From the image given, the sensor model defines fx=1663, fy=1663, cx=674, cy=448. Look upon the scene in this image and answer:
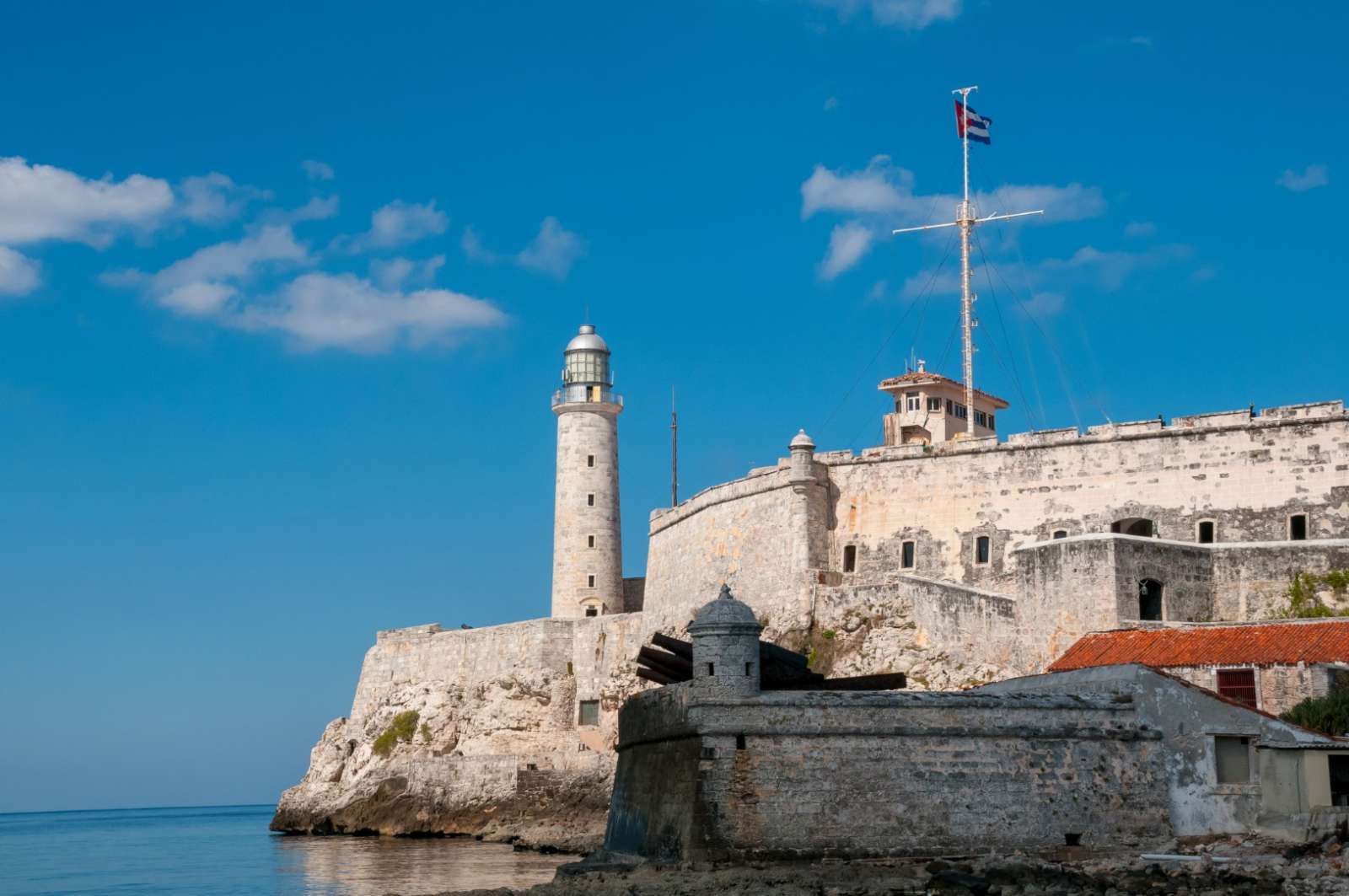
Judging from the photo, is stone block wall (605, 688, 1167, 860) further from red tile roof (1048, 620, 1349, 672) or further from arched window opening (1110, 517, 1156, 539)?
arched window opening (1110, 517, 1156, 539)

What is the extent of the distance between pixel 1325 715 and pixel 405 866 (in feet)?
62.5

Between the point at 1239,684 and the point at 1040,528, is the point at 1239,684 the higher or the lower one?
the lower one

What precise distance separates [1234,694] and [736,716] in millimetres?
10118

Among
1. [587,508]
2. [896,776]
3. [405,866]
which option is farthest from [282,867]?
[896,776]

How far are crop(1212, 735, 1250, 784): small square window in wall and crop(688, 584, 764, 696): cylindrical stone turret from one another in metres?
6.42

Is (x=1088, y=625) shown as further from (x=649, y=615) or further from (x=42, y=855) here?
(x=42, y=855)

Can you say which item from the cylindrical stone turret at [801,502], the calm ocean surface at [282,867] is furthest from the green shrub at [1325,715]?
the cylindrical stone turret at [801,502]

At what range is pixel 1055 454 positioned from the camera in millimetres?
37125

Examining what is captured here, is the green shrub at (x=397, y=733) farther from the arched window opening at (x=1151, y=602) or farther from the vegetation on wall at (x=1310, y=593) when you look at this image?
the vegetation on wall at (x=1310, y=593)

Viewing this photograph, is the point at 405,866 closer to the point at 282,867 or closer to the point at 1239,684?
the point at 282,867

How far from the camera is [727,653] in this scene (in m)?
21.3

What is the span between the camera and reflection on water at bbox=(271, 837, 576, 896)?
29.9m

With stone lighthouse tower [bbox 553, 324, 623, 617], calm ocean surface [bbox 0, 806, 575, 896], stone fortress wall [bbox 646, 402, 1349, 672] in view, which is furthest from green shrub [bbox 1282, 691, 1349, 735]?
stone lighthouse tower [bbox 553, 324, 623, 617]

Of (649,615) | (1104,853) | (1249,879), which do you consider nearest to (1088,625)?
(1104,853)
